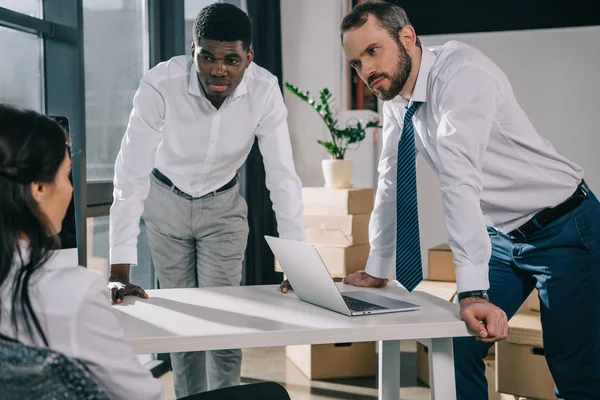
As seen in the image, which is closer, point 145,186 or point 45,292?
point 45,292

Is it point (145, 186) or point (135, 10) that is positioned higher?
point (135, 10)

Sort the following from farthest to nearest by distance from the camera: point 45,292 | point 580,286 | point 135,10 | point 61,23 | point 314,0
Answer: point 314,0
point 135,10
point 61,23
point 580,286
point 45,292

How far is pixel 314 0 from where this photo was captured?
4.15 metres

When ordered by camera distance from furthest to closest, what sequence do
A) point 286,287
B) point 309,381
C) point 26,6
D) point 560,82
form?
point 560,82
point 309,381
point 26,6
point 286,287

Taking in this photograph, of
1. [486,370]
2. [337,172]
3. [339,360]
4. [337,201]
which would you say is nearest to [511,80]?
[337,172]

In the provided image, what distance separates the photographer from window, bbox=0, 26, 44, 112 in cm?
229

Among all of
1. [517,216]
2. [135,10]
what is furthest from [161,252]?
[135,10]

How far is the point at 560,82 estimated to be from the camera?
3619mm

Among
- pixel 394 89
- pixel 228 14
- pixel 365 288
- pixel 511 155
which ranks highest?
pixel 228 14

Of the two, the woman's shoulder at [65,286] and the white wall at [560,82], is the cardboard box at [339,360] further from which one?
the woman's shoulder at [65,286]

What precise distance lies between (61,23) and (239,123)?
84 centimetres

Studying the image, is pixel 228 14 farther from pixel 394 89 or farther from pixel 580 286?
pixel 580 286

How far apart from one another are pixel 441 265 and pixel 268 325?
205 centimetres

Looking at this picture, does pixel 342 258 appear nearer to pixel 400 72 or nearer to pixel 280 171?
pixel 280 171
